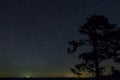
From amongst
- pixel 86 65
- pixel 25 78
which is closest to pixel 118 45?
pixel 86 65

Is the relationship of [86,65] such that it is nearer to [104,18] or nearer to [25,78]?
[104,18]

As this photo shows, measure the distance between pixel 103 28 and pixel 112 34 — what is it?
1.33m

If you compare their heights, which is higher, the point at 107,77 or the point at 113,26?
the point at 113,26

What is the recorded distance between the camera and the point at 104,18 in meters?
44.0

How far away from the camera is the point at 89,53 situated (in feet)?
140

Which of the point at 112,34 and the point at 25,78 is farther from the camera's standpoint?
the point at 25,78

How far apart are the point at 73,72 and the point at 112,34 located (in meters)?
6.64

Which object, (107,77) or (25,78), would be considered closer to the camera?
(107,77)

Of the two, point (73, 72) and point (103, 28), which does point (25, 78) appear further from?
point (103, 28)

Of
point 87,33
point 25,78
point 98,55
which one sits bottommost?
point 25,78

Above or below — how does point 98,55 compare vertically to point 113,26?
below

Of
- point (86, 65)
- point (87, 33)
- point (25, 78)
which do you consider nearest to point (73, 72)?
point (86, 65)

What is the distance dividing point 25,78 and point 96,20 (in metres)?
16.3

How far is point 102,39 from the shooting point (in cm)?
4306
